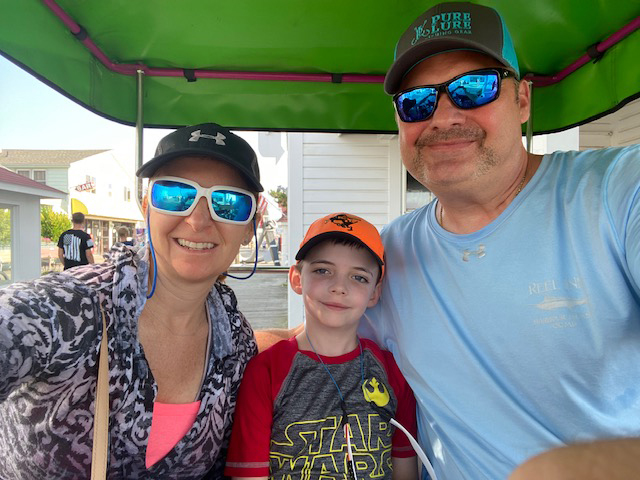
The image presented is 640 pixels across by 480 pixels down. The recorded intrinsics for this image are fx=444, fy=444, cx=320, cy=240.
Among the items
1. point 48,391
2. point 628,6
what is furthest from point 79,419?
point 628,6

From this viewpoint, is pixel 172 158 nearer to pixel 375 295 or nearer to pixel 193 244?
pixel 193 244

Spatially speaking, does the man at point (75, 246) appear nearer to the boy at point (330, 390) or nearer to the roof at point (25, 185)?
the roof at point (25, 185)

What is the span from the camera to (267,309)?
1314 centimetres

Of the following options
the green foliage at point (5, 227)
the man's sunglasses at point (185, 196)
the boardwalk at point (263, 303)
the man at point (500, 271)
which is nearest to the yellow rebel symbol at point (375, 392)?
the man at point (500, 271)

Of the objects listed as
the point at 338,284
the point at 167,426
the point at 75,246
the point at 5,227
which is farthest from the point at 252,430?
the point at 5,227

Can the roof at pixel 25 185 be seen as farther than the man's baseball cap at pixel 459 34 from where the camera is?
Yes

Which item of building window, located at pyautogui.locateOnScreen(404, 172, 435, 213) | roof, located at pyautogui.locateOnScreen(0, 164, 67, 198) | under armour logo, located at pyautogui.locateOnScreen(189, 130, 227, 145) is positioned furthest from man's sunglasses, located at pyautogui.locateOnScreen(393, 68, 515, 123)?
roof, located at pyautogui.locateOnScreen(0, 164, 67, 198)

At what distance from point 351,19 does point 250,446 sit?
1886 mm

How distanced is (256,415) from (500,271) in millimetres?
1060

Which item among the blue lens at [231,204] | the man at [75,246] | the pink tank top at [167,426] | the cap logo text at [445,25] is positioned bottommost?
the pink tank top at [167,426]

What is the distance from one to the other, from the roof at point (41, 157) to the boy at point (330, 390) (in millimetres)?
45273

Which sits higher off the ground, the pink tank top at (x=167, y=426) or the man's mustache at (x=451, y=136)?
the man's mustache at (x=451, y=136)

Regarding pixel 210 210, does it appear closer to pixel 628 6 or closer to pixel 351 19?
pixel 351 19

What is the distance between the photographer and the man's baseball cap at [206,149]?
1.62m
